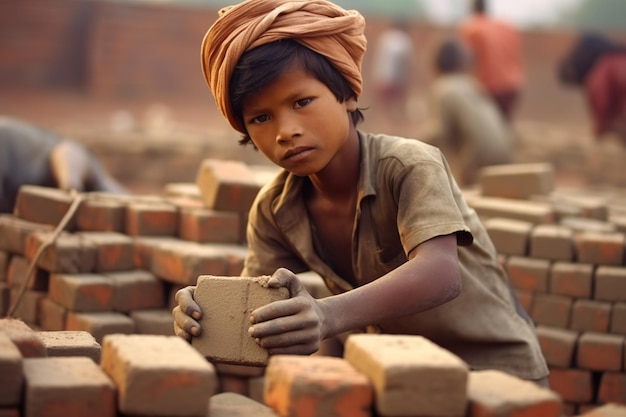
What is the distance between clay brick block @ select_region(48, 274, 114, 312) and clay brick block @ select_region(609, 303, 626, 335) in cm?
232

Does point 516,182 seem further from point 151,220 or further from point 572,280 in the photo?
point 151,220

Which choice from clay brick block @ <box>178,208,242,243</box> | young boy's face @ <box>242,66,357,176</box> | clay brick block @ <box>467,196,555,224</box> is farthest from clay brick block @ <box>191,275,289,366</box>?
clay brick block @ <box>467,196,555,224</box>

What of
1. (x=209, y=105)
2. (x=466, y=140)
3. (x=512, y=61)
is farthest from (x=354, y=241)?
(x=209, y=105)

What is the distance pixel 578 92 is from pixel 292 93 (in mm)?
22169

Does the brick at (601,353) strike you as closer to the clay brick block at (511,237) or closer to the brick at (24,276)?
the clay brick block at (511,237)

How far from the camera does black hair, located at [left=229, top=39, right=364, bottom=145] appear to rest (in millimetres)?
2941

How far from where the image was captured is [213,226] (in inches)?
194

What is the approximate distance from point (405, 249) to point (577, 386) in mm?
2082

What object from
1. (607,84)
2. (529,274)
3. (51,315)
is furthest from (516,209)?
(607,84)

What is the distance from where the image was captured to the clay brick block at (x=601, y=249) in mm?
4809

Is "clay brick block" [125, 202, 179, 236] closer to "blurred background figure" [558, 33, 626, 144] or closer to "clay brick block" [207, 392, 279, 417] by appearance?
"clay brick block" [207, 392, 279, 417]

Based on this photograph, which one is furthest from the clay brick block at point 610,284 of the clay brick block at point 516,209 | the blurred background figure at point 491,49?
the blurred background figure at point 491,49

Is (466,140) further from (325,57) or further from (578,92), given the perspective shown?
(578,92)

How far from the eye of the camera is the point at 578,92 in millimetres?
24047
